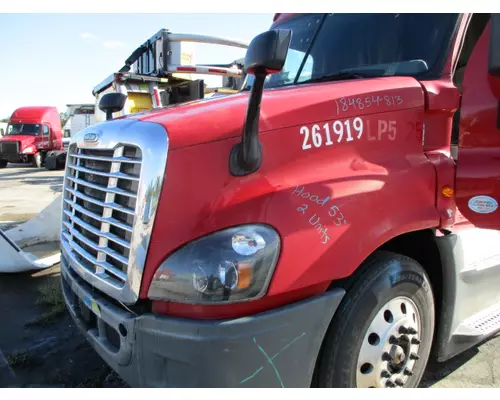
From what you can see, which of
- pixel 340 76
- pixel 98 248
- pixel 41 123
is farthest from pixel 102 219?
pixel 41 123

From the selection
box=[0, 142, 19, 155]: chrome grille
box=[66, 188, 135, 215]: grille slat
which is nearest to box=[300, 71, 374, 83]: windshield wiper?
box=[66, 188, 135, 215]: grille slat

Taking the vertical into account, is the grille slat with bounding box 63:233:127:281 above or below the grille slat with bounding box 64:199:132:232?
below

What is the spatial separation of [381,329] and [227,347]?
3.04ft

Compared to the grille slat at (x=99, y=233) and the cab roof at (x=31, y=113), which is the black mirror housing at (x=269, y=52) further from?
the cab roof at (x=31, y=113)

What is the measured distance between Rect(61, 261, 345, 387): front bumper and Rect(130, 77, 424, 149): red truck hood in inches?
33.2

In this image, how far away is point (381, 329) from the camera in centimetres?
229

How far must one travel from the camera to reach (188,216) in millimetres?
1951

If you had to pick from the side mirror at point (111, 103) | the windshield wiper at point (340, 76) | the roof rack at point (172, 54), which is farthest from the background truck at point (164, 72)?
the windshield wiper at point (340, 76)

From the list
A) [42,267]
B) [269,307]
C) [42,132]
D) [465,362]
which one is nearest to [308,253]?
[269,307]

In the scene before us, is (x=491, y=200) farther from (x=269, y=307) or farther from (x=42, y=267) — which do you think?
(x=42, y=267)

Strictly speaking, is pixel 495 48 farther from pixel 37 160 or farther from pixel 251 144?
pixel 37 160

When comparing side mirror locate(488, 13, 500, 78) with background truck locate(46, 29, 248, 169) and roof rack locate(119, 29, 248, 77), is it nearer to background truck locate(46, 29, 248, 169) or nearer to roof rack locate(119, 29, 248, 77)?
background truck locate(46, 29, 248, 169)

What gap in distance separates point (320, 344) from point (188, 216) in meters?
0.88

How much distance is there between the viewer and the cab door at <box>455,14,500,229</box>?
248 centimetres
